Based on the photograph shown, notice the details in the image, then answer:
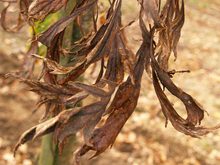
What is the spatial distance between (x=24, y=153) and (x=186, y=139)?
145 centimetres

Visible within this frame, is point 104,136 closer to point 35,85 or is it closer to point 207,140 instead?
point 35,85

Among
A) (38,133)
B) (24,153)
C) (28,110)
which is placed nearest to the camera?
(38,133)

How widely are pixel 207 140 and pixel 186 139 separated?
220 millimetres

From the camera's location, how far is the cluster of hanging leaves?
3.44 ft

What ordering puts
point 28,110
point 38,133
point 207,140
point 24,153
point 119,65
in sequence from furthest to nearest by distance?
1. point 207,140
2. point 28,110
3. point 24,153
4. point 119,65
5. point 38,133

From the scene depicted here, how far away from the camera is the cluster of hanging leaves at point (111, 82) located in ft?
3.44

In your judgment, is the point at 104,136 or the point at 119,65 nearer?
the point at 104,136

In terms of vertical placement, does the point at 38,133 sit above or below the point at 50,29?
below

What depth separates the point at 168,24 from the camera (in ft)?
4.13

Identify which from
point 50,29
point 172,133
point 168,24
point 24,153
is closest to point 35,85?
point 50,29

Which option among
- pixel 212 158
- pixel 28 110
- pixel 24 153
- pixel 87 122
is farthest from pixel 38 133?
→ pixel 212 158

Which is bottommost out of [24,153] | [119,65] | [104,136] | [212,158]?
[212,158]

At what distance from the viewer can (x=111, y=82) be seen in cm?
113

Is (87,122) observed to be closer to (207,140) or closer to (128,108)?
(128,108)
